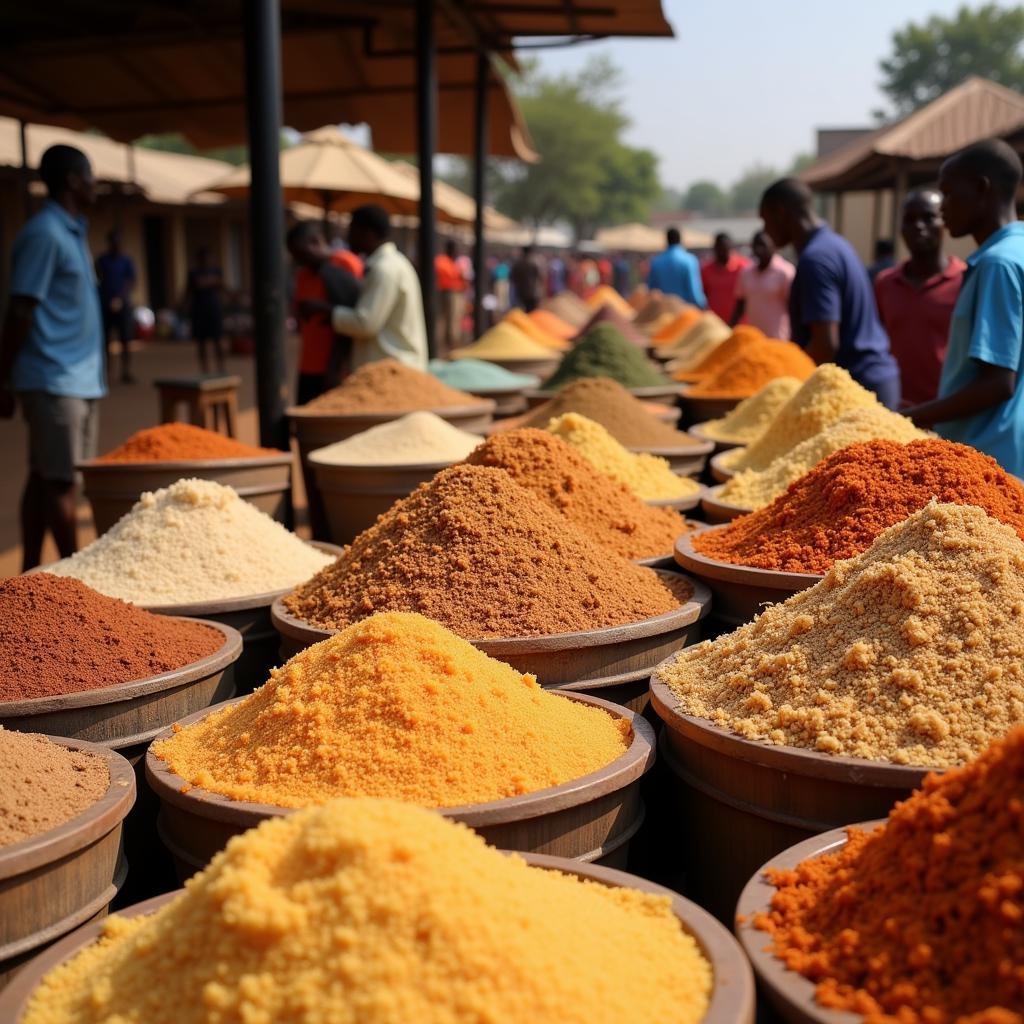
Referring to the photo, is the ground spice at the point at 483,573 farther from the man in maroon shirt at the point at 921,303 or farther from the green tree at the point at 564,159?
the green tree at the point at 564,159

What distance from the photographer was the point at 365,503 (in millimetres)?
3318

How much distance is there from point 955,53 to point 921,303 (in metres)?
51.6

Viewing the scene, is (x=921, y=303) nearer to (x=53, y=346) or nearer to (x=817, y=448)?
(x=817, y=448)

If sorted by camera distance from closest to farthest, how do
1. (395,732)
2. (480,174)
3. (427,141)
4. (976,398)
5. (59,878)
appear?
(59,878)
(395,732)
(976,398)
(427,141)
(480,174)

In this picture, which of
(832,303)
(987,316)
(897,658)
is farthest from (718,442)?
(897,658)

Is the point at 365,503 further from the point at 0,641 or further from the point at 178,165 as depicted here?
the point at 178,165

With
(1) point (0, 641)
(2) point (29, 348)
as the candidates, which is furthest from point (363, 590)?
(2) point (29, 348)

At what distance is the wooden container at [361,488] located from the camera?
325cm

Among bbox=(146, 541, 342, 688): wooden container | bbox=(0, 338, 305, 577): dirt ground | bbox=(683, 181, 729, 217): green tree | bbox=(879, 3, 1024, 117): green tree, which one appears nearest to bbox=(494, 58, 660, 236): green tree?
bbox=(879, 3, 1024, 117): green tree

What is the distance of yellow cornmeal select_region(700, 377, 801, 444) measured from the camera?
3750mm

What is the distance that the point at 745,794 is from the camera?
154cm

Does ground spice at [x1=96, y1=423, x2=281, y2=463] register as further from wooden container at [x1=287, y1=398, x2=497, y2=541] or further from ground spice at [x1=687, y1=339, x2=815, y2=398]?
ground spice at [x1=687, y1=339, x2=815, y2=398]

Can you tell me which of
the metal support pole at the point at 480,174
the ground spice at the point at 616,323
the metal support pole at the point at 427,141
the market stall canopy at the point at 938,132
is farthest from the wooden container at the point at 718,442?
the market stall canopy at the point at 938,132

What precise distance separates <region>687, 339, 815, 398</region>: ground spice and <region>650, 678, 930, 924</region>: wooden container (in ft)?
9.80
